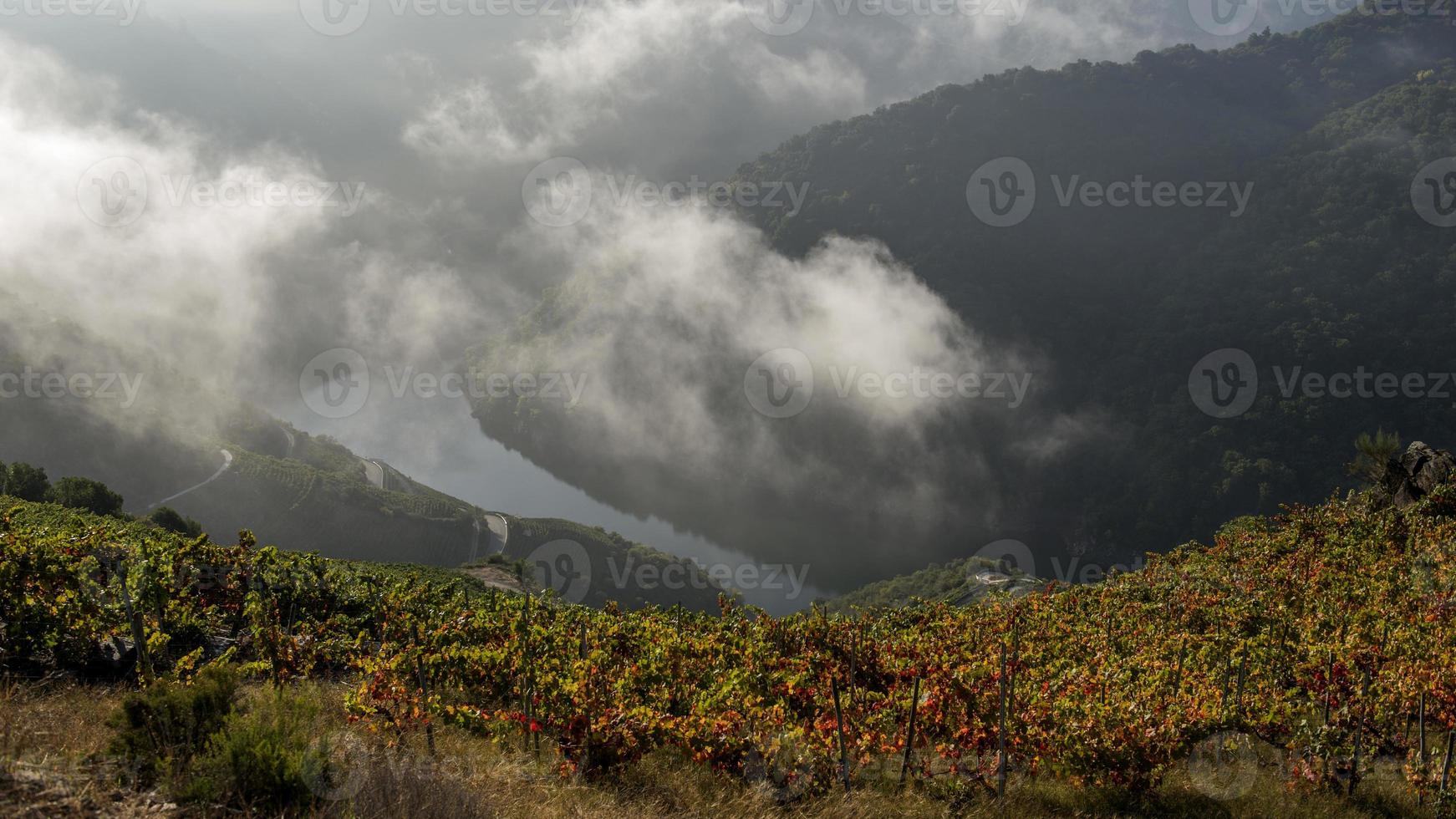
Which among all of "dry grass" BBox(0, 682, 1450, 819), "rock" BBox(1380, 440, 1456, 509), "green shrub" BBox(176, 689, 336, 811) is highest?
"rock" BBox(1380, 440, 1456, 509)

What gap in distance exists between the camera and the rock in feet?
87.5

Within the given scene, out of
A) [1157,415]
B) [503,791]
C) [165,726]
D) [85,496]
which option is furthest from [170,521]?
[1157,415]

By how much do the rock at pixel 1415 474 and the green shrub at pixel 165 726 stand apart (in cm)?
3366

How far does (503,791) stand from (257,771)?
254 cm

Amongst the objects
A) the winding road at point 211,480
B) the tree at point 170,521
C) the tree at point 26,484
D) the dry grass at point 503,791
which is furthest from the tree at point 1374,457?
the winding road at point 211,480

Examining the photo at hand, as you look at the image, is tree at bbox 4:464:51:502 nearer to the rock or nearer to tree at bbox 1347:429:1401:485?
the rock


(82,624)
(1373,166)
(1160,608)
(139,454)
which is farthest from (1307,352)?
(139,454)

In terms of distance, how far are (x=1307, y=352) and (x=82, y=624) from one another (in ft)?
603

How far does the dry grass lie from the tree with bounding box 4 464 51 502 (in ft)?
170

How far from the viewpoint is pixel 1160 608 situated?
65.9 ft

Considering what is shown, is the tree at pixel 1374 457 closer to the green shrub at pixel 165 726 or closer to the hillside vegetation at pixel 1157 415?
the green shrub at pixel 165 726

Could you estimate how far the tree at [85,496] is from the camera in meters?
46.6

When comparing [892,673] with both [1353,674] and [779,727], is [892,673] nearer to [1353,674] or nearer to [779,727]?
A: [779,727]

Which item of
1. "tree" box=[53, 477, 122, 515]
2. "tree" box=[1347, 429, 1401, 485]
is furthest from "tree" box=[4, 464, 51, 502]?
"tree" box=[1347, 429, 1401, 485]
